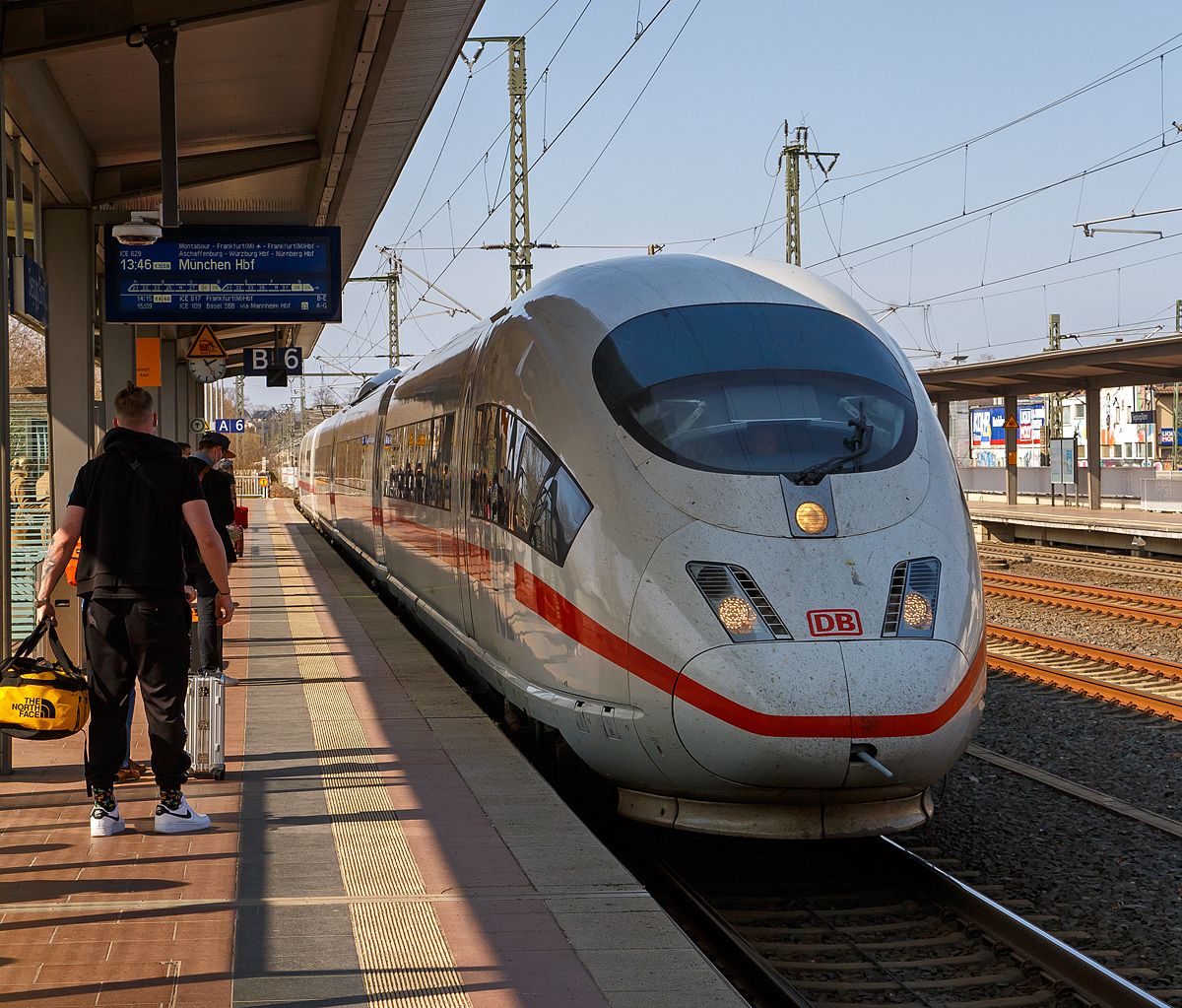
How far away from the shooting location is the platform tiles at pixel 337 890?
3518 millimetres

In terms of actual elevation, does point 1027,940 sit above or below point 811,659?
below

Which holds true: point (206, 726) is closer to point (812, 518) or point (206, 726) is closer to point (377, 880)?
point (377, 880)

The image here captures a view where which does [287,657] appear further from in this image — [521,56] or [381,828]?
[521,56]

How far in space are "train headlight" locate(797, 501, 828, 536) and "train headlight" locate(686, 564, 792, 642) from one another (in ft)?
1.29

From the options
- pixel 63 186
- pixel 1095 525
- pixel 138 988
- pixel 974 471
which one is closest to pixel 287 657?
pixel 63 186

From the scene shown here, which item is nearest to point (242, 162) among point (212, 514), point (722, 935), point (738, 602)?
point (212, 514)

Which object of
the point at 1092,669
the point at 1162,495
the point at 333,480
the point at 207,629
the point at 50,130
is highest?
the point at 50,130

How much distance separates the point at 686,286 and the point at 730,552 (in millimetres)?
1906

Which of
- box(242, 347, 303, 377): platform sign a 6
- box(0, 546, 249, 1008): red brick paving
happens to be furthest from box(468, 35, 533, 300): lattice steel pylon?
box(0, 546, 249, 1008): red brick paving

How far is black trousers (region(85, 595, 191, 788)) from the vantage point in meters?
4.85

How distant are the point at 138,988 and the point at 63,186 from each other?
7.45 metres

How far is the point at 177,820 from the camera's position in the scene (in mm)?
5000

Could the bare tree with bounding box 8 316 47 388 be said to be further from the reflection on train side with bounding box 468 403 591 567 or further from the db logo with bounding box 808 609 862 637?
the db logo with bounding box 808 609 862 637

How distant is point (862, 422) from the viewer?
601 centimetres
